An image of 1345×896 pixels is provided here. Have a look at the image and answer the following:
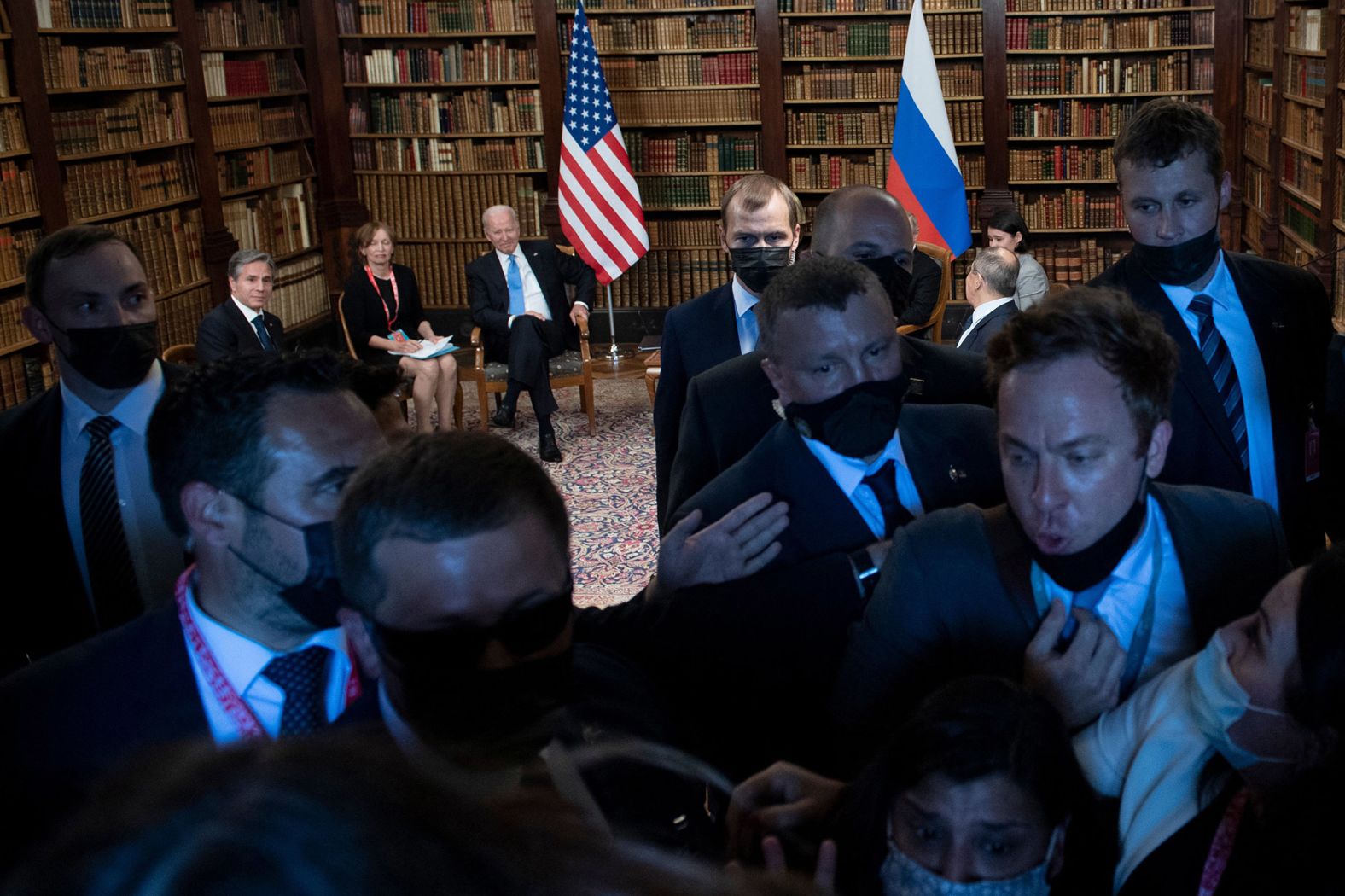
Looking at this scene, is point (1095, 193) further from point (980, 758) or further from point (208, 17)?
point (980, 758)

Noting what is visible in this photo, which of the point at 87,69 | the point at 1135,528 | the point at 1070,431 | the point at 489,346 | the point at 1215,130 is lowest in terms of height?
the point at 489,346

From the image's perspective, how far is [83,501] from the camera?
250 cm

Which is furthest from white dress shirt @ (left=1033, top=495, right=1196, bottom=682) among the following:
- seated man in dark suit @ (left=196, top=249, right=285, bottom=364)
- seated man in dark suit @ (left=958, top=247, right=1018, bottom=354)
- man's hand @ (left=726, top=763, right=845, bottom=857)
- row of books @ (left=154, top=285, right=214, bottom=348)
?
row of books @ (left=154, top=285, right=214, bottom=348)

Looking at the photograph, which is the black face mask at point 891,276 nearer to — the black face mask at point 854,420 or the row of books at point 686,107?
the black face mask at point 854,420

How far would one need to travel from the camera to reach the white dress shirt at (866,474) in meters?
2.28

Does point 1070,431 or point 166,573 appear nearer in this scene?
point 1070,431

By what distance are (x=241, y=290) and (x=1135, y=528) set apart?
5.78 meters

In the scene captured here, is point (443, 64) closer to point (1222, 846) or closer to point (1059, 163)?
point (1059, 163)

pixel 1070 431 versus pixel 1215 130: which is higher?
pixel 1215 130

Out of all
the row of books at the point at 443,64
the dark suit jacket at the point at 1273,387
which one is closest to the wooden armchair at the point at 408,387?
the row of books at the point at 443,64

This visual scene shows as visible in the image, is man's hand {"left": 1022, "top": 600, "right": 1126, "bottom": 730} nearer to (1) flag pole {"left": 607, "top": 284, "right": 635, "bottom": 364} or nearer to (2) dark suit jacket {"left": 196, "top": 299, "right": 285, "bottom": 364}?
(2) dark suit jacket {"left": 196, "top": 299, "right": 285, "bottom": 364}

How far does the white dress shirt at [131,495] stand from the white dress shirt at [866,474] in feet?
4.30

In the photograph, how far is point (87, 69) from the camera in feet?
22.9

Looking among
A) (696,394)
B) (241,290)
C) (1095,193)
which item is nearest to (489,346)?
(241,290)
